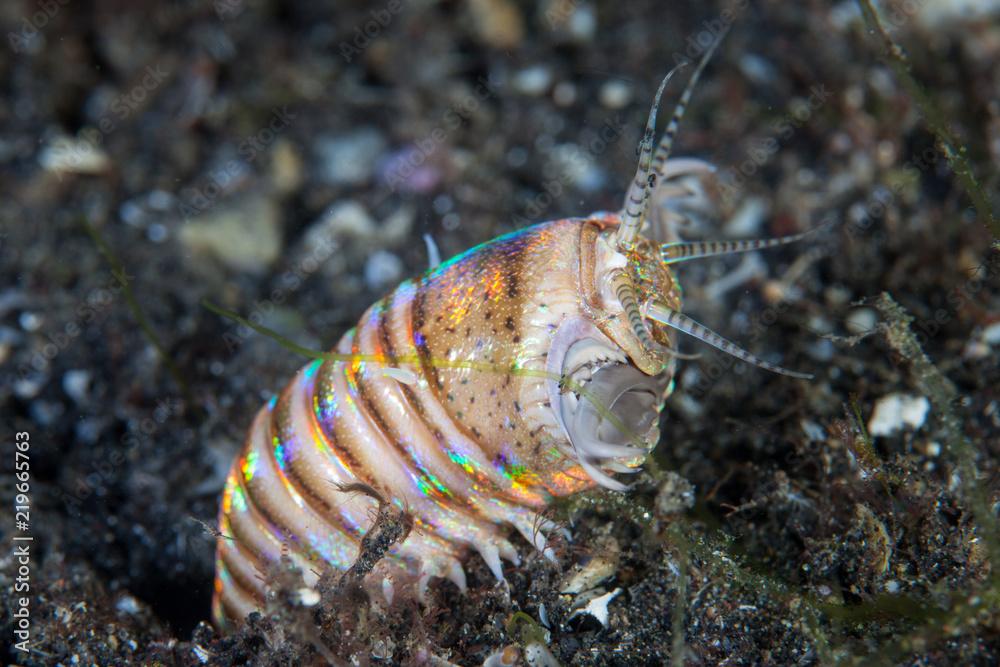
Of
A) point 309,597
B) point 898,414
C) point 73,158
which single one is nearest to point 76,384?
point 73,158

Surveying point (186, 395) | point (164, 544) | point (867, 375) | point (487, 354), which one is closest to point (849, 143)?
point (867, 375)

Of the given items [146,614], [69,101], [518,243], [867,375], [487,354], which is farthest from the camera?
[69,101]

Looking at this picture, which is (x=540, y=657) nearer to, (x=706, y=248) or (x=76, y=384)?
(x=706, y=248)

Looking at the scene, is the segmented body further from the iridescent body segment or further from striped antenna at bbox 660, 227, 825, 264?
striped antenna at bbox 660, 227, 825, 264

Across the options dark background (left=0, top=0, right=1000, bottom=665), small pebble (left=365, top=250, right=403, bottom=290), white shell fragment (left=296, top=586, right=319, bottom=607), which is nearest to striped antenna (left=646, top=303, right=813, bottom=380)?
dark background (left=0, top=0, right=1000, bottom=665)

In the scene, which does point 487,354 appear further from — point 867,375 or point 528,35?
point 528,35

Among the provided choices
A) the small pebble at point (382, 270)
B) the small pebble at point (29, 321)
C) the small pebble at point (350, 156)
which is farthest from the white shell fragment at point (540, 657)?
the small pebble at point (29, 321)
